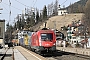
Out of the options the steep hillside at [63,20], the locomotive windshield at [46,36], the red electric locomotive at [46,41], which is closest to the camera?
the red electric locomotive at [46,41]

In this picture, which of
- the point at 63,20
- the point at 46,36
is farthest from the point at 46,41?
the point at 63,20

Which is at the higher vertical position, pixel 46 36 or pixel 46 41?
pixel 46 36

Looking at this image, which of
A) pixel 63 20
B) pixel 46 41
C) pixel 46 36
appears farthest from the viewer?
pixel 63 20

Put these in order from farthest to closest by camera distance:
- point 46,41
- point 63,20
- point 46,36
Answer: point 63,20 → point 46,36 → point 46,41

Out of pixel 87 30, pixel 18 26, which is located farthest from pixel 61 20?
pixel 87 30

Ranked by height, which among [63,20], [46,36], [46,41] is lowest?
[46,41]

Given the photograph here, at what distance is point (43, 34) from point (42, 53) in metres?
2.40

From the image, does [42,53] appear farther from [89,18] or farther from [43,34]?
[89,18]

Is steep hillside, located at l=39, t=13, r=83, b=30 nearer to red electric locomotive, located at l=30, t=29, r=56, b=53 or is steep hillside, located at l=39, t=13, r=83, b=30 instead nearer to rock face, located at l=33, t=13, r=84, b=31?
rock face, located at l=33, t=13, r=84, b=31

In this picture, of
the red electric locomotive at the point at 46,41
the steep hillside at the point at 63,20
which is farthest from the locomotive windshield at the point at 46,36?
the steep hillside at the point at 63,20

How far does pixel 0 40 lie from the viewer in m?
92.2

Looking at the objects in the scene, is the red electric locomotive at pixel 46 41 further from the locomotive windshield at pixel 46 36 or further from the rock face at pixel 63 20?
the rock face at pixel 63 20

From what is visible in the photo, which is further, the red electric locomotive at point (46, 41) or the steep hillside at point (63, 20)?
the steep hillside at point (63, 20)

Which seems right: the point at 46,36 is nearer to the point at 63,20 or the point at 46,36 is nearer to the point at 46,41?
the point at 46,41
